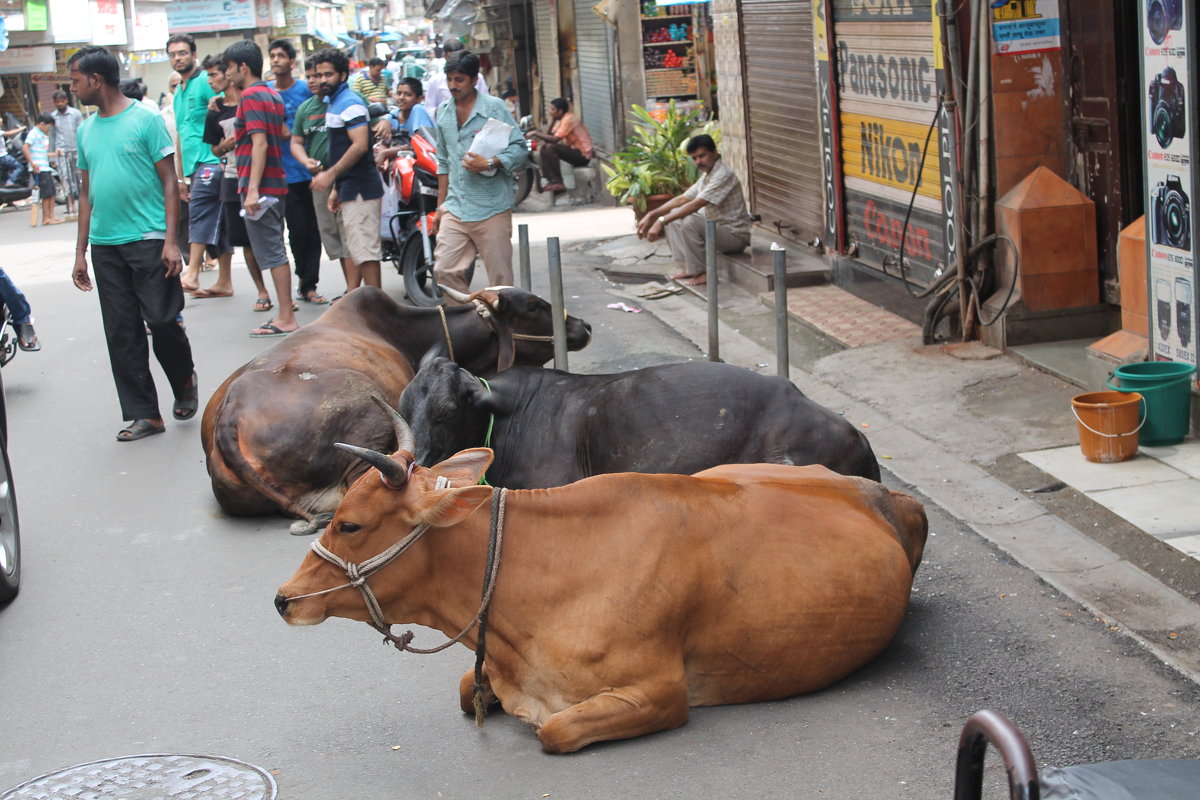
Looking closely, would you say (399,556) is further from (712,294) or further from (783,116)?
(783,116)

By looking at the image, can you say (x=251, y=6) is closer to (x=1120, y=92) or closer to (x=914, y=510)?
(x=1120, y=92)

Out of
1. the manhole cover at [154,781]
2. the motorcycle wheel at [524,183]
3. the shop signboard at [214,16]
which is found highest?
the shop signboard at [214,16]

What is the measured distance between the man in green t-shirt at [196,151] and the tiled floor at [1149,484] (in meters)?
8.20

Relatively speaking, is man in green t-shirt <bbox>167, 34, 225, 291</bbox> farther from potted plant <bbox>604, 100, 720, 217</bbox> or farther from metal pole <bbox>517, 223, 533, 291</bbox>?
potted plant <bbox>604, 100, 720, 217</bbox>

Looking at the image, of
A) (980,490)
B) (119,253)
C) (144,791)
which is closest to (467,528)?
(144,791)

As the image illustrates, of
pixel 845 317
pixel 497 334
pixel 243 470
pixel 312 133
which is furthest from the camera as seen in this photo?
pixel 312 133

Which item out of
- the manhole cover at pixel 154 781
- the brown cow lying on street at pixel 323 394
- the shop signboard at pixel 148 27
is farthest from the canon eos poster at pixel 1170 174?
the shop signboard at pixel 148 27

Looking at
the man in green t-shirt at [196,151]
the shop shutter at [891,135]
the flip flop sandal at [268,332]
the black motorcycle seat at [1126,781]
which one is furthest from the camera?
the man in green t-shirt at [196,151]

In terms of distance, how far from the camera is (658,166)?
48.3ft

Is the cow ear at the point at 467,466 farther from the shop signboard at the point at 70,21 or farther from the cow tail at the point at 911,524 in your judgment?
the shop signboard at the point at 70,21

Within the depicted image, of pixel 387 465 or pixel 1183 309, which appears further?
pixel 1183 309

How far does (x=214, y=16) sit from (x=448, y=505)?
153 ft

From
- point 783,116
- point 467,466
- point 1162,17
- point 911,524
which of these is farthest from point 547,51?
point 467,466

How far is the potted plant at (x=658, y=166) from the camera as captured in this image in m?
14.5
